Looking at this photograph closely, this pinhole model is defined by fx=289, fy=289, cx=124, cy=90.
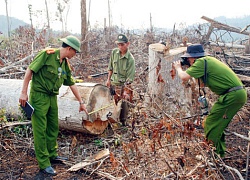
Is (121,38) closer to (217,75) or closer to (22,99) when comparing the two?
(217,75)

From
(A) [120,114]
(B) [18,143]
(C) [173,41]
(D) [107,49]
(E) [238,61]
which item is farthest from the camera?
(D) [107,49]

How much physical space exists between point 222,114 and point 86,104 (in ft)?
6.67

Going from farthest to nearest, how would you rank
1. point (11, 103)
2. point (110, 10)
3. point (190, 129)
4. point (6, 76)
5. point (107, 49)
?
point (110, 10) → point (107, 49) → point (6, 76) → point (11, 103) → point (190, 129)

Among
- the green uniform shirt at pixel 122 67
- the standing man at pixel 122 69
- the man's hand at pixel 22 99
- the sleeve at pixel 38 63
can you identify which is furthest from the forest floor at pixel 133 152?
the sleeve at pixel 38 63

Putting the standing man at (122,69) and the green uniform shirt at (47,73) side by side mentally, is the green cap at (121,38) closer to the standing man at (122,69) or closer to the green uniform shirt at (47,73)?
the standing man at (122,69)

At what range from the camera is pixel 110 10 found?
81.1 feet

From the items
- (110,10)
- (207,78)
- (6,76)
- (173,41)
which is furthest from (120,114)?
(110,10)

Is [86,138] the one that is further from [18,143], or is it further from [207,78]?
[207,78]

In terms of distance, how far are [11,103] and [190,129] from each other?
10.7 ft

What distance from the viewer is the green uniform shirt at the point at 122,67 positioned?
511 centimetres

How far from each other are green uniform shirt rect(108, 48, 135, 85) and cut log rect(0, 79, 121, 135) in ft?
1.34

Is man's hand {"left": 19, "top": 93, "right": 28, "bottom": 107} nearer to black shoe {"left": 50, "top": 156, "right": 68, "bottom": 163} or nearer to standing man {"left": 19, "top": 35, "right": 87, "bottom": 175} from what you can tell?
standing man {"left": 19, "top": 35, "right": 87, "bottom": 175}

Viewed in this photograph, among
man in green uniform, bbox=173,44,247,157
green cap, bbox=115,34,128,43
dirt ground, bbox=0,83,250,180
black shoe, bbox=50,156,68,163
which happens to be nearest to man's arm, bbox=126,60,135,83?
green cap, bbox=115,34,128,43

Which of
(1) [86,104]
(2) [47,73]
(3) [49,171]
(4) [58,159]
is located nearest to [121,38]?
(1) [86,104]
